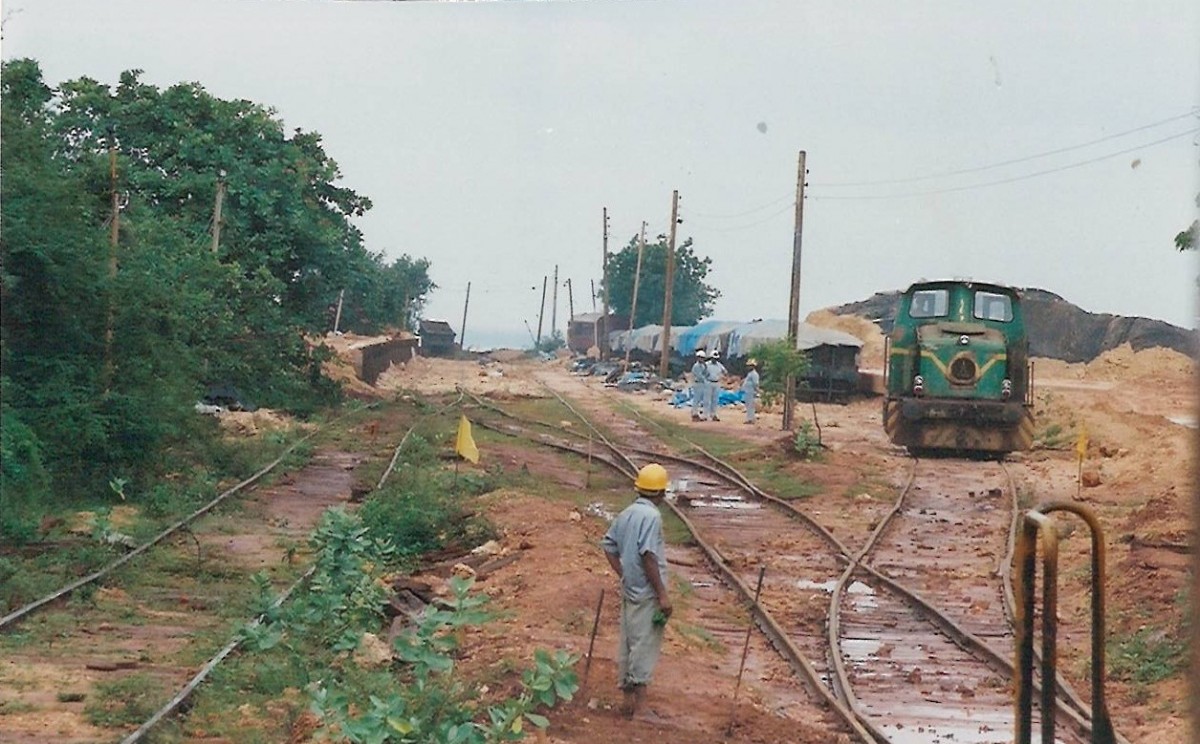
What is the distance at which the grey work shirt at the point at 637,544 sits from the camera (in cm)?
882

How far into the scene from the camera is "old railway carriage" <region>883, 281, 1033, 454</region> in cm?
2434

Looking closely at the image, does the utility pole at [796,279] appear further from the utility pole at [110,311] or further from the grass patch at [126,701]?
the grass patch at [126,701]

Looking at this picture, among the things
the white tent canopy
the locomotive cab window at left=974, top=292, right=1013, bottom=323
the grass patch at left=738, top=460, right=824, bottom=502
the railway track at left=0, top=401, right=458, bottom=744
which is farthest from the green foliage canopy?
the white tent canopy

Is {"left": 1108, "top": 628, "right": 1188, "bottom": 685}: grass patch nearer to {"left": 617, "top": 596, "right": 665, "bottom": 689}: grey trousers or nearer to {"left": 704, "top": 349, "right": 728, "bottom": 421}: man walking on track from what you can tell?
{"left": 617, "top": 596, "right": 665, "bottom": 689}: grey trousers

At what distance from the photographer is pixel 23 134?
1516 cm

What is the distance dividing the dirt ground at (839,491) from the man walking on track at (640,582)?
0.30 m

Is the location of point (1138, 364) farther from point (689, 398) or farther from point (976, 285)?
point (976, 285)

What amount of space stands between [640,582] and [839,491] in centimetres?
1332

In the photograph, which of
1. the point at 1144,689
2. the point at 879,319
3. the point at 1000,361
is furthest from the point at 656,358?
the point at 1144,689

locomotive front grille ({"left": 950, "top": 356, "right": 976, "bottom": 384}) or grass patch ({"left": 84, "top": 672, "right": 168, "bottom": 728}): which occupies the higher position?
locomotive front grille ({"left": 950, "top": 356, "right": 976, "bottom": 384})

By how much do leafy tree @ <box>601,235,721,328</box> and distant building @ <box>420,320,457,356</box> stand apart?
400 inches

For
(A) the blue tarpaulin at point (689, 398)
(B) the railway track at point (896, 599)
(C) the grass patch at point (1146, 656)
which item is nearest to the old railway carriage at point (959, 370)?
(B) the railway track at point (896, 599)

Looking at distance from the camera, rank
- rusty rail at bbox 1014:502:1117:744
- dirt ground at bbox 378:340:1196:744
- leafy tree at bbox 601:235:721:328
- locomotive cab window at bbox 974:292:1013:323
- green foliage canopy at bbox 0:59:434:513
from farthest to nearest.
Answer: leafy tree at bbox 601:235:721:328, locomotive cab window at bbox 974:292:1013:323, green foliage canopy at bbox 0:59:434:513, dirt ground at bbox 378:340:1196:744, rusty rail at bbox 1014:502:1117:744

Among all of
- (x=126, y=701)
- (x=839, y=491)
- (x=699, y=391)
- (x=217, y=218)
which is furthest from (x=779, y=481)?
(x=126, y=701)
